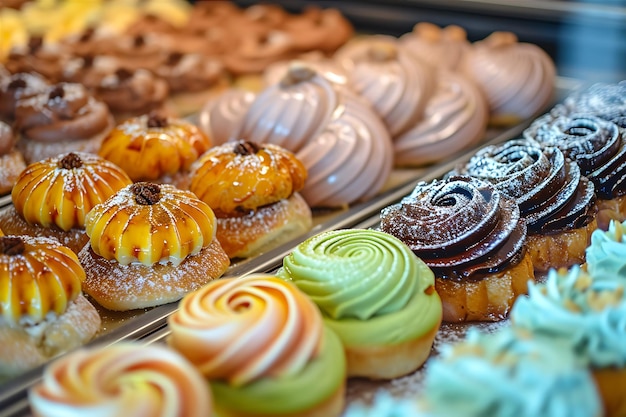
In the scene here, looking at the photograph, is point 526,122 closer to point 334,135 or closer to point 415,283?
point 334,135

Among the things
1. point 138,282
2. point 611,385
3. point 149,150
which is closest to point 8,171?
point 149,150

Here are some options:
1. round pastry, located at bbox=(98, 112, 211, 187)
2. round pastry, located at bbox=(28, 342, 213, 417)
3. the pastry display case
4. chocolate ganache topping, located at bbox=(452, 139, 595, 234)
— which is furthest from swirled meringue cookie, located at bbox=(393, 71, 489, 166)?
round pastry, located at bbox=(28, 342, 213, 417)

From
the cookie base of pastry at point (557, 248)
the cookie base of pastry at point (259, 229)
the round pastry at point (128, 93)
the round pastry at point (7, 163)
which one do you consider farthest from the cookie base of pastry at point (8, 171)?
the cookie base of pastry at point (557, 248)

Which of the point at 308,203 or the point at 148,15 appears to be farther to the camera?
the point at 148,15

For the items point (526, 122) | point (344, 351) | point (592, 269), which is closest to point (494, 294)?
point (592, 269)

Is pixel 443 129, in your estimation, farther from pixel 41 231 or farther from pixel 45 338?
pixel 45 338
